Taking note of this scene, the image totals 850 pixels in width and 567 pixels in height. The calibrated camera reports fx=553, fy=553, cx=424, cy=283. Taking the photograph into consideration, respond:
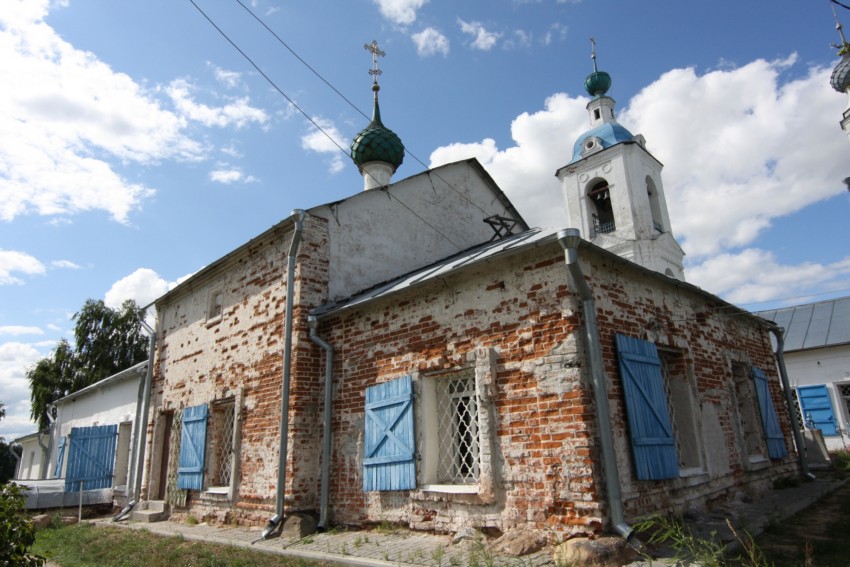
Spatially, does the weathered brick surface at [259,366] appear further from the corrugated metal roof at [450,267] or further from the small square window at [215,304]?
the corrugated metal roof at [450,267]

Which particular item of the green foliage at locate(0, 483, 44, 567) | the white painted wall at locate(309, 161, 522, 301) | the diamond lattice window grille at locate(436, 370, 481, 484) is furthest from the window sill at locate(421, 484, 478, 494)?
the green foliage at locate(0, 483, 44, 567)

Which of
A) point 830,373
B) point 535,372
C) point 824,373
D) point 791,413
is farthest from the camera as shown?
point 824,373

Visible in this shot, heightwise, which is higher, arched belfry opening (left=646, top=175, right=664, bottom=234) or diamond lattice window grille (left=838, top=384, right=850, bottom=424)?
arched belfry opening (left=646, top=175, right=664, bottom=234)

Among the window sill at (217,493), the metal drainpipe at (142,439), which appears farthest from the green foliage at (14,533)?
the metal drainpipe at (142,439)

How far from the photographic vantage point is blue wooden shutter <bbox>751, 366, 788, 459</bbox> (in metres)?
8.71

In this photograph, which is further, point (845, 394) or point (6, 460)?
point (6, 460)

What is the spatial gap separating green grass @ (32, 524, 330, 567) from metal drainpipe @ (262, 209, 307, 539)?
766 millimetres

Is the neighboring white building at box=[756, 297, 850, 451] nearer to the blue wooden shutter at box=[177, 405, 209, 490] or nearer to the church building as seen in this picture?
the church building

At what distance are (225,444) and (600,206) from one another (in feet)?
49.9

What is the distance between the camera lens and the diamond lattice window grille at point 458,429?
6.36 m

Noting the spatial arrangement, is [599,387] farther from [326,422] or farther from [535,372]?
[326,422]

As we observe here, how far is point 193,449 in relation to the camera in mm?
9562

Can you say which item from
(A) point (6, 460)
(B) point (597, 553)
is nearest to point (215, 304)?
(B) point (597, 553)

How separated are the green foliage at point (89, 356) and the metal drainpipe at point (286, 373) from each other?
19397 mm
